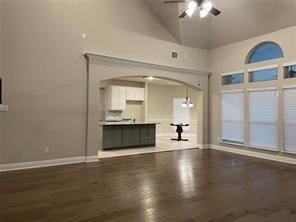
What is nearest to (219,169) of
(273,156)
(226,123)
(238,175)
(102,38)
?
(238,175)

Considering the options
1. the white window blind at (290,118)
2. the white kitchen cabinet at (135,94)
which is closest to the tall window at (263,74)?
the white window blind at (290,118)

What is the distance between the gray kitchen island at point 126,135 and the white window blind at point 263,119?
350cm

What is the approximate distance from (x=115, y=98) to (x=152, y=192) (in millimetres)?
7047

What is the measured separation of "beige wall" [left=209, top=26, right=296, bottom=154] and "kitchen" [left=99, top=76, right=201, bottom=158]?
66 cm

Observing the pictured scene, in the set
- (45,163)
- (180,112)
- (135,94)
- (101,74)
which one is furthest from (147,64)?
(180,112)

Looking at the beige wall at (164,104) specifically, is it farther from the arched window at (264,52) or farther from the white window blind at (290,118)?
the white window blind at (290,118)

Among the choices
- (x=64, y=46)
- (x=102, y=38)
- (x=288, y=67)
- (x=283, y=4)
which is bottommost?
(x=288, y=67)

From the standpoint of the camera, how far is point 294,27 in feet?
19.3

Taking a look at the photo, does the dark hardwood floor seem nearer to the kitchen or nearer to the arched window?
the kitchen

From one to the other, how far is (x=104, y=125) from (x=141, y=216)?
16.2 feet

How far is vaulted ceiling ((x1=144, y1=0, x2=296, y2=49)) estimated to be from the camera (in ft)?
19.0

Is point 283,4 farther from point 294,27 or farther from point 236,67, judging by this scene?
point 236,67

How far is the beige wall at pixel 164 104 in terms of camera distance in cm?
1254

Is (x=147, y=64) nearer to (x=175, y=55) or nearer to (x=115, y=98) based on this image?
(x=175, y=55)
